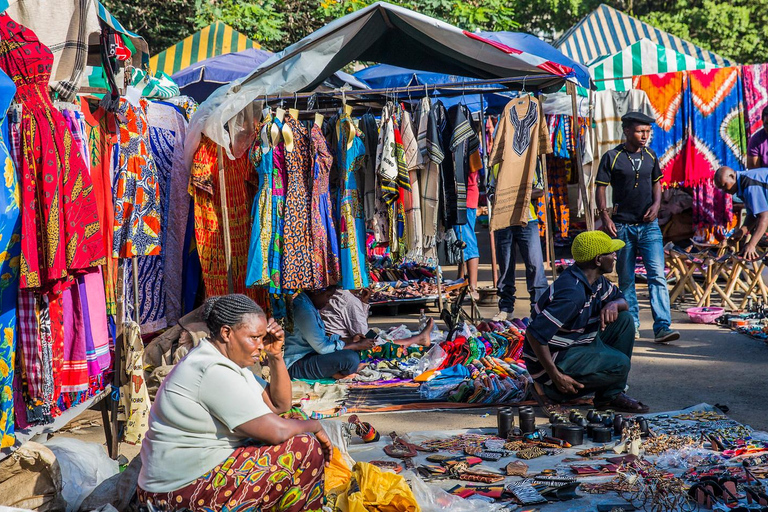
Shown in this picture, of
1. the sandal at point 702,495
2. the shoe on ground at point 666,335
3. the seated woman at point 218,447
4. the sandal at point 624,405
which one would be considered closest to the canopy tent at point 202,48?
the shoe on ground at point 666,335

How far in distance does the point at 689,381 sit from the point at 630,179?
212 cm

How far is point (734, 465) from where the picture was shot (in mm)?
4176

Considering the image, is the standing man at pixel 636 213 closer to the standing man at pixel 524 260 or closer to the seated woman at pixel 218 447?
the standing man at pixel 524 260

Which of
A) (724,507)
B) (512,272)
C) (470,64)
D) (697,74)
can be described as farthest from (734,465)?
(697,74)

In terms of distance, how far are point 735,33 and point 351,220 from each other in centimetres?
1633

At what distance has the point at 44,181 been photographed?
3.88m

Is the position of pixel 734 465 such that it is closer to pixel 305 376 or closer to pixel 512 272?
pixel 305 376

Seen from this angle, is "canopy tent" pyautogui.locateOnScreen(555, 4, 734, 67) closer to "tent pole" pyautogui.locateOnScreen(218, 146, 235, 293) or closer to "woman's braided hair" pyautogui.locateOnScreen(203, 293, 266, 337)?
"tent pole" pyautogui.locateOnScreen(218, 146, 235, 293)

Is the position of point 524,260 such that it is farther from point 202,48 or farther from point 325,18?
point 325,18

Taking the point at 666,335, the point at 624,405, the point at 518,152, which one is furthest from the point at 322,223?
the point at 666,335

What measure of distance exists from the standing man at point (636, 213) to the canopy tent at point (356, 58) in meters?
1.32

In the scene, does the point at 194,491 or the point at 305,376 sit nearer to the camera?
the point at 194,491

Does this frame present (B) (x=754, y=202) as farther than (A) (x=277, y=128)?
Yes

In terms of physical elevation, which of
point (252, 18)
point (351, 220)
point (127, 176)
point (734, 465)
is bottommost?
point (734, 465)
